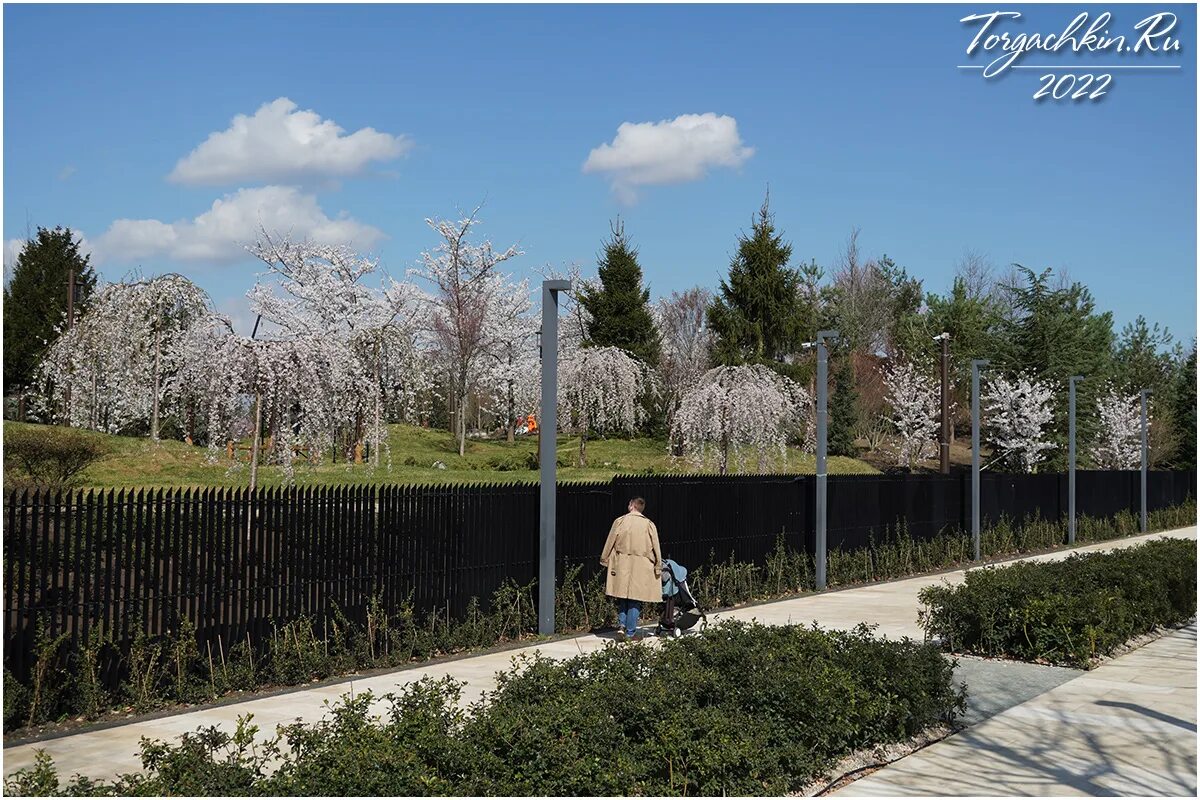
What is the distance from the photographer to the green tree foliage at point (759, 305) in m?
47.8

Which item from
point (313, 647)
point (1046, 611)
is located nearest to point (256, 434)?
point (313, 647)

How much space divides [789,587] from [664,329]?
5117 centimetres

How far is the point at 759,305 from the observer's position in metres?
48.0

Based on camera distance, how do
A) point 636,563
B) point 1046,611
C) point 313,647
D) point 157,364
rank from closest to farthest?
point 313,647, point 1046,611, point 636,563, point 157,364

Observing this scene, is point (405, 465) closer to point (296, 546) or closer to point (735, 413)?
point (735, 413)

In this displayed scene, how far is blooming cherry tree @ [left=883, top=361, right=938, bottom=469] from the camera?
61.0 metres

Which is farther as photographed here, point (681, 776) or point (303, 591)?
point (303, 591)

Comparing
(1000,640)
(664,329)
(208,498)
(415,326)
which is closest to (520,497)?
(208,498)

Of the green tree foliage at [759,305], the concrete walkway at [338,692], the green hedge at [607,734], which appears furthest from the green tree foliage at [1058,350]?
the green hedge at [607,734]

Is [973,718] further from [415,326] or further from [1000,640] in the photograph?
[415,326]

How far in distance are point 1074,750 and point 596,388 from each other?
34398mm

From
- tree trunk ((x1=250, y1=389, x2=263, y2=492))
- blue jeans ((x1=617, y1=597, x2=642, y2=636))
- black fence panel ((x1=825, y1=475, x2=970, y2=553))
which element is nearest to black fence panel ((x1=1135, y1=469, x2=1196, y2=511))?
black fence panel ((x1=825, y1=475, x2=970, y2=553))

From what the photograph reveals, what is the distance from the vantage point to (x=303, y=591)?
38.3ft

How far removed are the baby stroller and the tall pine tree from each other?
109ft
